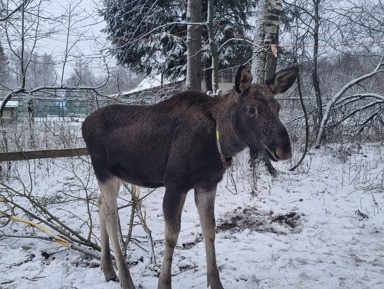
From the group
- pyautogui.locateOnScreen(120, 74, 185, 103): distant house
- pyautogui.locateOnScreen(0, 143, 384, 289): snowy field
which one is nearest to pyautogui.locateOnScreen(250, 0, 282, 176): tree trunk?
pyautogui.locateOnScreen(0, 143, 384, 289): snowy field

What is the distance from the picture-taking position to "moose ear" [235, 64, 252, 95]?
2.01 m

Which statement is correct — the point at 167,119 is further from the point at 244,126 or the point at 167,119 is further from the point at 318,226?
→ the point at 318,226

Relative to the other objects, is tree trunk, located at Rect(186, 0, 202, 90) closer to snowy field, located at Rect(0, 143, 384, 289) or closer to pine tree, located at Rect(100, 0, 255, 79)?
pine tree, located at Rect(100, 0, 255, 79)

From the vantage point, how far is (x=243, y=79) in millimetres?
2074

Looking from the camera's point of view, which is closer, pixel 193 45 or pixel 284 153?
pixel 284 153

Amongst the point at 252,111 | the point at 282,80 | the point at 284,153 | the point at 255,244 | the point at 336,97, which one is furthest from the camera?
the point at 336,97

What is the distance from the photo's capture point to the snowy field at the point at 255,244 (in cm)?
280

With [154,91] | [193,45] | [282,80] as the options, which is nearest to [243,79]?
[282,80]

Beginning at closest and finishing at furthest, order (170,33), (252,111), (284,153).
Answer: (284,153) < (252,111) < (170,33)

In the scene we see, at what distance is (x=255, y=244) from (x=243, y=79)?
95.3 inches

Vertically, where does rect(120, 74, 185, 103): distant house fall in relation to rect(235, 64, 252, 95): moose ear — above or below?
above

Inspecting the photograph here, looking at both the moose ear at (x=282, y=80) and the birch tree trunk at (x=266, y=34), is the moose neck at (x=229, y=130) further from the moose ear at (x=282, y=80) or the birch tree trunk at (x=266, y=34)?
the birch tree trunk at (x=266, y=34)

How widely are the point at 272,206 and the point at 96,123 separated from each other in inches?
143

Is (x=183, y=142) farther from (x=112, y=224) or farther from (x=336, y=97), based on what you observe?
(x=336, y=97)
